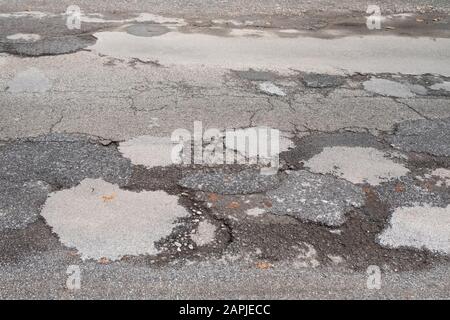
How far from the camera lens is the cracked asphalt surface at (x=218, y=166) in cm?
354

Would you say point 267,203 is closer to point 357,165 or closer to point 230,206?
point 230,206

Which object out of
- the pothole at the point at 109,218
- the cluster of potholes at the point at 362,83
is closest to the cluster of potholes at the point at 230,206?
the pothole at the point at 109,218

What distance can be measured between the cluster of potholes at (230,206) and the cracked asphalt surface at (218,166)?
0.02 meters

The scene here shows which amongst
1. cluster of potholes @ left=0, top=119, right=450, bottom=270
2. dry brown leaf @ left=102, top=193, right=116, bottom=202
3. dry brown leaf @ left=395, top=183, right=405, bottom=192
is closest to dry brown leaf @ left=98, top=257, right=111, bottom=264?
cluster of potholes @ left=0, top=119, right=450, bottom=270

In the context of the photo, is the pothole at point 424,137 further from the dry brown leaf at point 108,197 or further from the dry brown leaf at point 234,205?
the dry brown leaf at point 108,197

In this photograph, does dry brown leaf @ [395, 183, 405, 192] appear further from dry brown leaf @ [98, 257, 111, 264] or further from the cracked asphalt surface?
dry brown leaf @ [98, 257, 111, 264]

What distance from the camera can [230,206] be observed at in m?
4.17

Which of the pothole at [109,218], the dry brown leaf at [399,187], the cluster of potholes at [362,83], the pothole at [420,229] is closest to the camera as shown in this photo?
the pothole at [109,218]

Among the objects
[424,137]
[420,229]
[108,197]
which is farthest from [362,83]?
[108,197]

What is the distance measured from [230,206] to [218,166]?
2.25ft

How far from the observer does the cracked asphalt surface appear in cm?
354

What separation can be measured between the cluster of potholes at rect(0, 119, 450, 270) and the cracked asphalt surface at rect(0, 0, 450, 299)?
16 mm

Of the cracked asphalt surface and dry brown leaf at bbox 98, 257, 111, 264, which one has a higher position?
the cracked asphalt surface

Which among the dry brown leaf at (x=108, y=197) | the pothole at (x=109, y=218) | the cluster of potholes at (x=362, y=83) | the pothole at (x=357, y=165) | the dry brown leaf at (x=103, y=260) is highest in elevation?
the cluster of potholes at (x=362, y=83)
